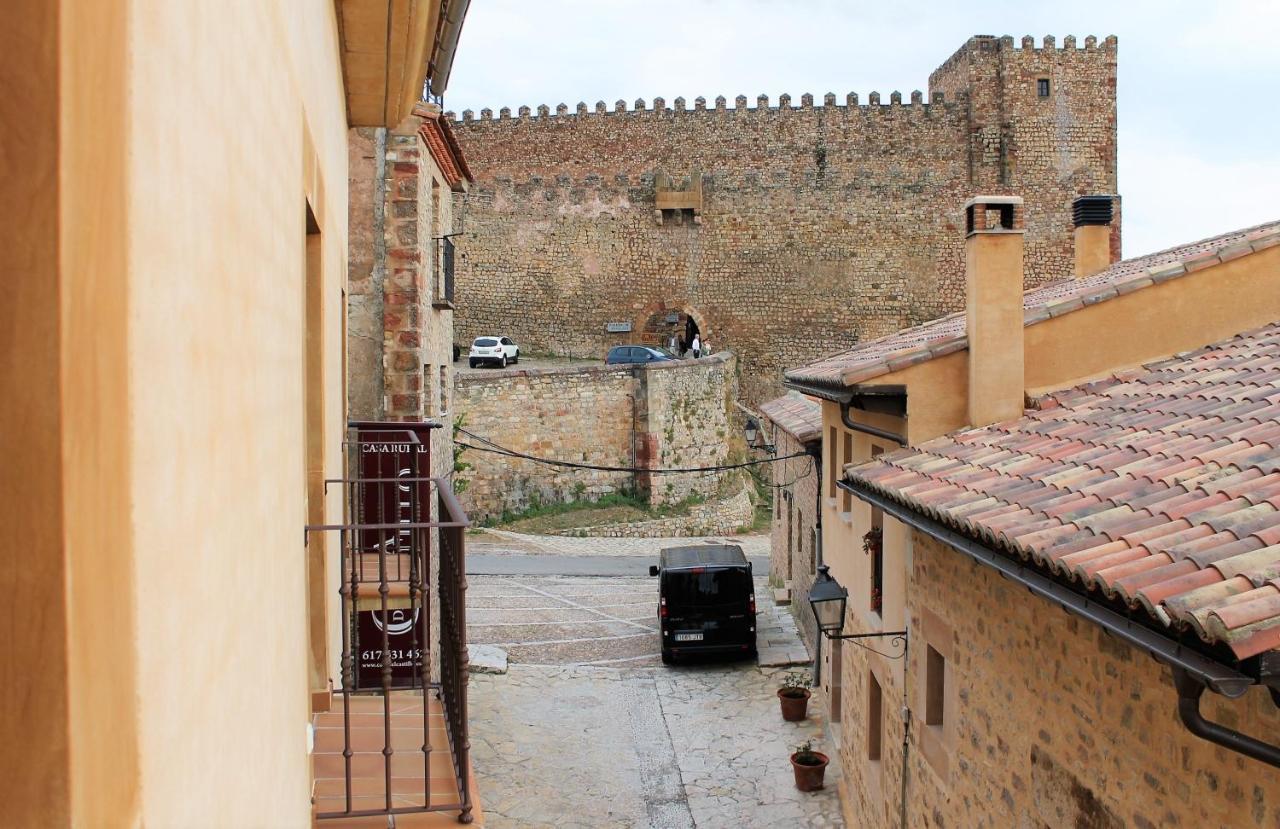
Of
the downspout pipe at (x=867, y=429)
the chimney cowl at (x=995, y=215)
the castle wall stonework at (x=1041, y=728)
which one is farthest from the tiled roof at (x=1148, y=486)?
the chimney cowl at (x=995, y=215)

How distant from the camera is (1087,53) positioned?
34656 mm

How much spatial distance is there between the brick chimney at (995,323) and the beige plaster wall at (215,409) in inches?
203

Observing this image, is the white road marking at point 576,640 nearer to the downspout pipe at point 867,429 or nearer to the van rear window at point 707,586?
the van rear window at point 707,586

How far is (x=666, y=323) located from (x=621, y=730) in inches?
956

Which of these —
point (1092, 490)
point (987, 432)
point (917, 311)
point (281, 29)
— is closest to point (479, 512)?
point (917, 311)

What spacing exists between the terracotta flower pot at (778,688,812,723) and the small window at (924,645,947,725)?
660 cm

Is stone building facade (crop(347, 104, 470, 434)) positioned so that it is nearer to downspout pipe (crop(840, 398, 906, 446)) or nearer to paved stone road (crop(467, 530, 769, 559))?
downspout pipe (crop(840, 398, 906, 446))

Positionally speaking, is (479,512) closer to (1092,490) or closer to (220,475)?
(1092,490)

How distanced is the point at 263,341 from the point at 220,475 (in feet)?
2.34

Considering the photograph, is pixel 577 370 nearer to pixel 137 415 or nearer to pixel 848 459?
pixel 848 459

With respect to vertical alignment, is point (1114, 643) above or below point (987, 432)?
below

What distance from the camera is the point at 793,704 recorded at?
45.4 feet

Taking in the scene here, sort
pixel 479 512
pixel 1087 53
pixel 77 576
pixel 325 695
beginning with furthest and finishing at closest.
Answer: pixel 1087 53, pixel 479 512, pixel 325 695, pixel 77 576

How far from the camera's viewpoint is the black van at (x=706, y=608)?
618 inches
